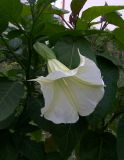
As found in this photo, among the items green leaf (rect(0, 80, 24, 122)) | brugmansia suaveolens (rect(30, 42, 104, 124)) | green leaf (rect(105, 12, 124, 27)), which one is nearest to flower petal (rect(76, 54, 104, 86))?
brugmansia suaveolens (rect(30, 42, 104, 124))

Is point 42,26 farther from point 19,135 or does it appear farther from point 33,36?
point 19,135

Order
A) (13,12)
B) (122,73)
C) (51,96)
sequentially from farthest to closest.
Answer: (122,73)
(13,12)
(51,96)

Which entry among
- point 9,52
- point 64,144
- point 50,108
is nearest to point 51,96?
point 50,108

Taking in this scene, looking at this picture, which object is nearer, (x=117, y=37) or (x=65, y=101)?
(x=65, y=101)

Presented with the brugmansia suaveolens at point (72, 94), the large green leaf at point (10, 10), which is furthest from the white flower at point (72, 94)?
the large green leaf at point (10, 10)

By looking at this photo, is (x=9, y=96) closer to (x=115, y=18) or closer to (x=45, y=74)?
(x=45, y=74)

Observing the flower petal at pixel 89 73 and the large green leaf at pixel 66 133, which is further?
the large green leaf at pixel 66 133

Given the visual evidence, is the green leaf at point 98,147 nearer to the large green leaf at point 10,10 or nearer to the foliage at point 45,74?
the foliage at point 45,74
